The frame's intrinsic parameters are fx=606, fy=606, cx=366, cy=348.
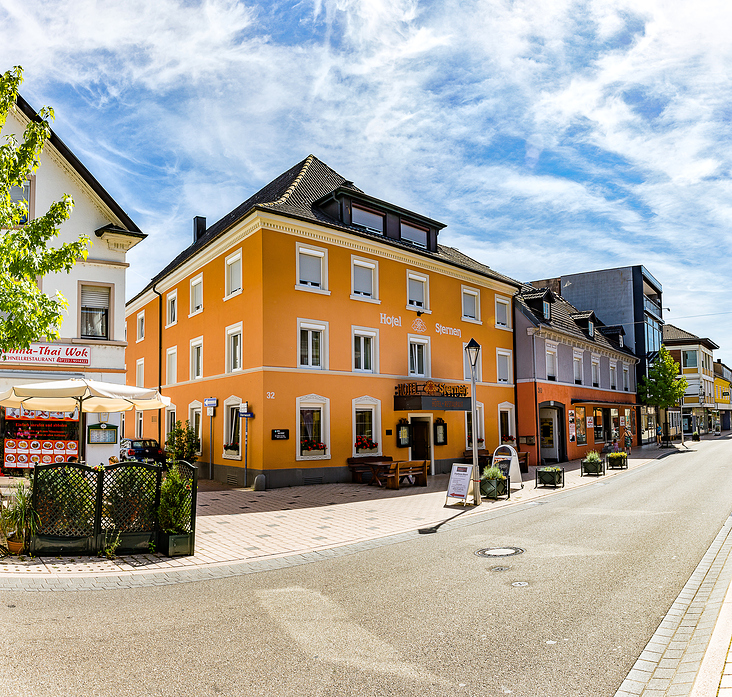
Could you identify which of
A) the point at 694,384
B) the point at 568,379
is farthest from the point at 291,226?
the point at 694,384

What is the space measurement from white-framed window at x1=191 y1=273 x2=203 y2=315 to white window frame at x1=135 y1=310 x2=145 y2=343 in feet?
25.6

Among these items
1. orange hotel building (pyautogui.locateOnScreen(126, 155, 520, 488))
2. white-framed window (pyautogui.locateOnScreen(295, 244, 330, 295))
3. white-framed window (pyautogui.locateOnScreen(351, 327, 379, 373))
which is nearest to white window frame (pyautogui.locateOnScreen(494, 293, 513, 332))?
orange hotel building (pyautogui.locateOnScreen(126, 155, 520, 488))

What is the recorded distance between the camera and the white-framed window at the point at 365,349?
22844 millimetres

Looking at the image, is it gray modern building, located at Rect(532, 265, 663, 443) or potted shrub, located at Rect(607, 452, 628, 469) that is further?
gray modern building, located at Rect(532, 265, 663, 443)

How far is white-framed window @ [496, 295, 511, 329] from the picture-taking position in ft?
101

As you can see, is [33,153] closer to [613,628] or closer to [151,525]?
[151,525]

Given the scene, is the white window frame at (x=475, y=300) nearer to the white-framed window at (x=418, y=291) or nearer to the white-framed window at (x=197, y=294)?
the white-framed window at (x=418, y=291)

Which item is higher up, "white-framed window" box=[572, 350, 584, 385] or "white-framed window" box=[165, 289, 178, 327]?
"white-framed window" box=[165, 289, 178, 327]

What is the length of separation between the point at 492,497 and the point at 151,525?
401 inches

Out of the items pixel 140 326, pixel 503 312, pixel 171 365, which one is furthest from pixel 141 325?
pixel 503 312

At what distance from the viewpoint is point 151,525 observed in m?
9.73

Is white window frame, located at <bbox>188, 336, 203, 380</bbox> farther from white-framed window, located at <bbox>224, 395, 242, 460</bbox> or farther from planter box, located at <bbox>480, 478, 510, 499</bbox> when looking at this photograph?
planter box, located at <bbox>480, 478, 510, 499</bbox>

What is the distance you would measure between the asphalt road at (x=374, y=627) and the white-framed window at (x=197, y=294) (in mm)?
17332

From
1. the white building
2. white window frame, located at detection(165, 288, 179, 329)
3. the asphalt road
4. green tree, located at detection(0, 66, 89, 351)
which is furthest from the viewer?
white window frame, located at detection(165, 288, 179, 329)
